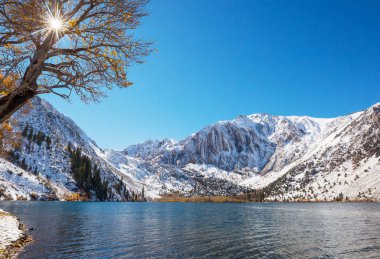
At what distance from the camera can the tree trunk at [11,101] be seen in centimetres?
1606

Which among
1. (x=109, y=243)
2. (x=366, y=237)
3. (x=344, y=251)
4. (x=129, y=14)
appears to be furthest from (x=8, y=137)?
(x=366, y=237)

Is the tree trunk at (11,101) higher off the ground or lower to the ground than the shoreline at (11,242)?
higher

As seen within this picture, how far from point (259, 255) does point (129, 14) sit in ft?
97.0

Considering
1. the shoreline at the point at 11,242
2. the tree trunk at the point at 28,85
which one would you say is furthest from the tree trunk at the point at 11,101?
the shoreline at the point at 11,242

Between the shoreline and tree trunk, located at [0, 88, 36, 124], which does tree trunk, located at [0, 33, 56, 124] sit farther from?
the shoreline

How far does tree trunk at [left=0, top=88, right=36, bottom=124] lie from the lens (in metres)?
16.1

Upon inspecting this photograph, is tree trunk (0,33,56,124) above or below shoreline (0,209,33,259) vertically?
above

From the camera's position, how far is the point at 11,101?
54.3 ft

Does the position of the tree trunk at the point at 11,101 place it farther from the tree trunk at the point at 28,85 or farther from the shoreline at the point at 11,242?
the shoreline at the point at 11,242

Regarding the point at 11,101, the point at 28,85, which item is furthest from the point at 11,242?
the point at 28,85

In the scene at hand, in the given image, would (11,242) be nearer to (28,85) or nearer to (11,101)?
(11,101)

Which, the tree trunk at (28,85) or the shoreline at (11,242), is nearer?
the tree trunk at (28,85)

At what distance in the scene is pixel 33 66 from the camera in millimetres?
16250

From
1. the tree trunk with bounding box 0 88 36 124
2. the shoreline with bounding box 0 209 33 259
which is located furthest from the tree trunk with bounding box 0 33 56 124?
the shoreline with bounding box 0 209 33 259
